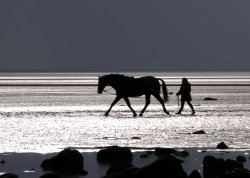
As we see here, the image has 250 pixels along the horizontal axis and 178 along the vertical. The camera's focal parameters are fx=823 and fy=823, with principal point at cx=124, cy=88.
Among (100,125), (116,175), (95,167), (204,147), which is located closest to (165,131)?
(100,125)

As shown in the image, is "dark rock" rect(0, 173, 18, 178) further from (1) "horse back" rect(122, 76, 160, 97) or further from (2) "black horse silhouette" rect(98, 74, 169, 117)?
(1) "horse back" rect(122, 76, 160, 97)

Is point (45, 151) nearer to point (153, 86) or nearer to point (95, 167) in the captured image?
point (95, 167)

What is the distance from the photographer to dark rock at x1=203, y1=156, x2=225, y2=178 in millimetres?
15561

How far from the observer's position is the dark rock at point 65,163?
16.8 meters

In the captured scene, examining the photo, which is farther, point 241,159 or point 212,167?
point 241,159

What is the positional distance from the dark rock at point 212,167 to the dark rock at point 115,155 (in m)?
2.10

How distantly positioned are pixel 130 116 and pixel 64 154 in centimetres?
1827

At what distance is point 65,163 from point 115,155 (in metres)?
1.59

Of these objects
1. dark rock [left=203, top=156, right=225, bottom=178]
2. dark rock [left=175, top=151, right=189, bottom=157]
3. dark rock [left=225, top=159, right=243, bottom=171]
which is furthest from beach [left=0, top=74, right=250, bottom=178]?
dark rock [left=225, top=159, right=243, bottom=171]

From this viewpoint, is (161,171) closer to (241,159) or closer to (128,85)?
(241,159)

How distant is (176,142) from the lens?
74.2 feet

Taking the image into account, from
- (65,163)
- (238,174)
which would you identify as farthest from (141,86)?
(238,174)

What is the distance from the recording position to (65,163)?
1691 cm

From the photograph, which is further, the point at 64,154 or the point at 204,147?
the point at 204,147
